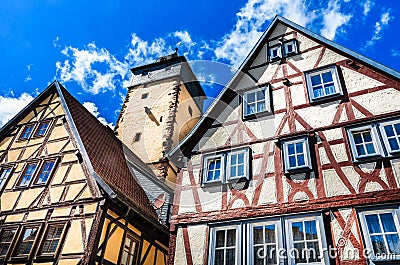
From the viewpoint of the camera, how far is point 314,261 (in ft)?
25.1

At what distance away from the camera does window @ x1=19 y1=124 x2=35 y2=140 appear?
14.8 metres

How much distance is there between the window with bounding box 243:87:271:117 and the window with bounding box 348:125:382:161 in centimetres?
282

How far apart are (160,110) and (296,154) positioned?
17651mm

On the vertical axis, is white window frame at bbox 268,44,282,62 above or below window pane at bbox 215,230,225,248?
above

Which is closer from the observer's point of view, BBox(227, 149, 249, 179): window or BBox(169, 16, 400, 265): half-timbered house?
BBox(169, 16, 400, 265): half-timbered house

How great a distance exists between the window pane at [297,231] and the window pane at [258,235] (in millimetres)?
866

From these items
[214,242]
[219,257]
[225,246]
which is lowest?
[219,257]

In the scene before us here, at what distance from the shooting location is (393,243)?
23.6 ft

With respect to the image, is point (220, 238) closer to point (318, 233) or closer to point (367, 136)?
point (318, 233)

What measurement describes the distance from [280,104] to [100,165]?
22.5 feet

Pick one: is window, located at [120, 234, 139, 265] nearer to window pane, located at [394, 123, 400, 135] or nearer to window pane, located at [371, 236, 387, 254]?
window pane, located at [371, 236, 387, 254]

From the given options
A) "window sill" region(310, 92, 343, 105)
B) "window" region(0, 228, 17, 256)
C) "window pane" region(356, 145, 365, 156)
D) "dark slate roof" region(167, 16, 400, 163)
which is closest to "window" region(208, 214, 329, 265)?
"window pane" region(356, 145, 365, 156)

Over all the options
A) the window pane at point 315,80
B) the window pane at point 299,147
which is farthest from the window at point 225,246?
the window pane at point 315,80

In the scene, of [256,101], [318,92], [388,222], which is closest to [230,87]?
[256,101]
